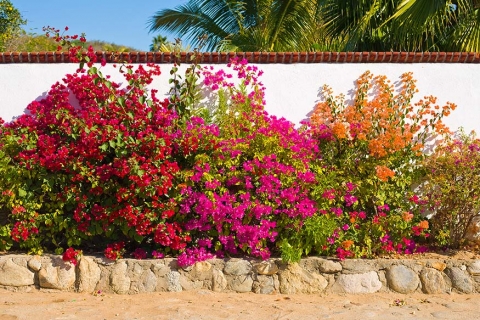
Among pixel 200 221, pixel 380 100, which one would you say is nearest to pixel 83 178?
pixel 200 221

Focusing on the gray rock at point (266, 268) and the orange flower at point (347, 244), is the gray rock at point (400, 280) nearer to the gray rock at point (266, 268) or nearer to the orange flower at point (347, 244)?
the orange flower at point (347, 244)

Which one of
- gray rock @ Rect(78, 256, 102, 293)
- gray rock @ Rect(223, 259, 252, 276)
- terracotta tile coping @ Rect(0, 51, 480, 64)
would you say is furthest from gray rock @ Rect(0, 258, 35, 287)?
terracotta tile coping @ Rect(0, 51, 480, 64)

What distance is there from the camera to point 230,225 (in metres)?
6.43

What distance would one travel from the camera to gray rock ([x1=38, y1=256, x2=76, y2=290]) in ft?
21.0

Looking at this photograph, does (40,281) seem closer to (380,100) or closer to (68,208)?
(68,208)

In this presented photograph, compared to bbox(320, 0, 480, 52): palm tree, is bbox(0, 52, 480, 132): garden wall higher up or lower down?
lower down

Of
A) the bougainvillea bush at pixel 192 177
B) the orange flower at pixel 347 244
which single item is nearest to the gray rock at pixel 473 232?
the bougainvillea bush at pixel 192 177

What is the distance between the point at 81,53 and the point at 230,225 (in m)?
2.78

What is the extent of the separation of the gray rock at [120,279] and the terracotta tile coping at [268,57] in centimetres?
256

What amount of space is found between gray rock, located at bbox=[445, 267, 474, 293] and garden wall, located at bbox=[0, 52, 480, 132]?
199 cm

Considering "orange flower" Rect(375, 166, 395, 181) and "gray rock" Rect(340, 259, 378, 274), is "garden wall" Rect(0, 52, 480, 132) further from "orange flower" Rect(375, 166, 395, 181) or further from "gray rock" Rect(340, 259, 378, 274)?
"gray rock" Rect(340, 259, 378, 274)

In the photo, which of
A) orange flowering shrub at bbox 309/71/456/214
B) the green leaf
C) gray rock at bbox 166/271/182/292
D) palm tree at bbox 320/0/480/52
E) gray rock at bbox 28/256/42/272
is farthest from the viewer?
palm tree at bbox 320/0/480/52

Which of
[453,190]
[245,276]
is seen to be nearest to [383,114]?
[453,190]

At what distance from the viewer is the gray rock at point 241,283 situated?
6.35 metres
